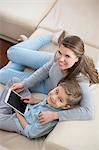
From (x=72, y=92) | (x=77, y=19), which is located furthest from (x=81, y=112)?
(x=77, y=19)

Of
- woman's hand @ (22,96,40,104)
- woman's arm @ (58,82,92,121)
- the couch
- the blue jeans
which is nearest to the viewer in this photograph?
the couch

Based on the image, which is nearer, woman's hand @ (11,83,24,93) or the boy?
the boy

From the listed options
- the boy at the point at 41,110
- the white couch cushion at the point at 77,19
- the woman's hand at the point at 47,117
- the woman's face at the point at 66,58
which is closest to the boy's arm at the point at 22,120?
the boy at the point at 41,110

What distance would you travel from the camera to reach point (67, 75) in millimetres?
1785

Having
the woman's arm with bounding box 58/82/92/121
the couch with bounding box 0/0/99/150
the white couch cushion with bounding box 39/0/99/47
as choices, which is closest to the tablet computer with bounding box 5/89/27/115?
the couch with bounding box 0/0/99/150

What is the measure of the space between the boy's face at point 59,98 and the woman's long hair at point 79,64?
0.13 meters

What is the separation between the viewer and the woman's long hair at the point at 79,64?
1.71m

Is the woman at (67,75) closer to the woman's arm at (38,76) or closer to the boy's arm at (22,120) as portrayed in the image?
the woman's arm at (38,76)

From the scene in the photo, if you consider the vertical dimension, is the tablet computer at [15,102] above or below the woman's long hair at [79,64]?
below

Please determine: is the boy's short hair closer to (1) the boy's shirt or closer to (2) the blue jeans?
(1) the boy's shirt

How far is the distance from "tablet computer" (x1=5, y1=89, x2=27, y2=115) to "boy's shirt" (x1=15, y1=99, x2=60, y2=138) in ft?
0.15

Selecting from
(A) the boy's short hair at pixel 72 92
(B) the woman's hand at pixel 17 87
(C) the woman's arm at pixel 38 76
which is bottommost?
(B) the woman's hand at pixel 17 87

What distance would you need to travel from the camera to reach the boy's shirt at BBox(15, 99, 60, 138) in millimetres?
1639

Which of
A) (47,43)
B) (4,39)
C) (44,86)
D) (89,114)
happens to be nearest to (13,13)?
(4,39)
